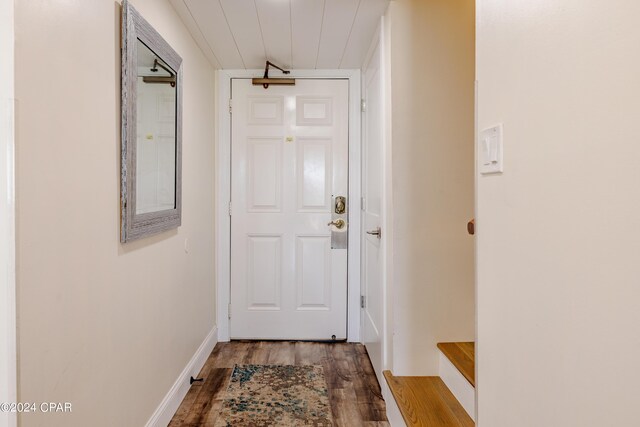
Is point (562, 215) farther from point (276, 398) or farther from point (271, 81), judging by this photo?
point (271, 81)

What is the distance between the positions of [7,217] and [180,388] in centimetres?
156

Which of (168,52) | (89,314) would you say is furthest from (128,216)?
(168,52)

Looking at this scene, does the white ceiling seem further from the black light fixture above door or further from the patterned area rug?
the patterned area rug

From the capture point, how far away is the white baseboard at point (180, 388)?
186cm

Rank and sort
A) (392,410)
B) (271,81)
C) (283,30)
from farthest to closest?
(271,81) → (283,30) → (392,410)

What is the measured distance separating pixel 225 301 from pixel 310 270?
2.33 ft

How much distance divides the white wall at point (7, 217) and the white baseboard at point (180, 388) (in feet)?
3.22

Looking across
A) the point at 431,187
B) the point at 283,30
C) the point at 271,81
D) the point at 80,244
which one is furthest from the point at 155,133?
the point at 271,81

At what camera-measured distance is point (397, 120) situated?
1.98m

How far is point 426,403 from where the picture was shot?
1.70m

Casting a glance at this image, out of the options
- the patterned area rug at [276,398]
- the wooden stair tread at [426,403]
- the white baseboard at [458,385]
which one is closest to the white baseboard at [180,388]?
the patterned area rug at [276,398]

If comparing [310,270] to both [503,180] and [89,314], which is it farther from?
[503,180]

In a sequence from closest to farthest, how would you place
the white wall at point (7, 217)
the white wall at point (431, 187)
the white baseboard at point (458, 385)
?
the white wall at point (7, 217)
the white baseboard at point (458, 385)
the white wall at point (431, 187)

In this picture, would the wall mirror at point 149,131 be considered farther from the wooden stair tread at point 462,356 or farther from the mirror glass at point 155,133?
the wooden stair tread at point 462,356
